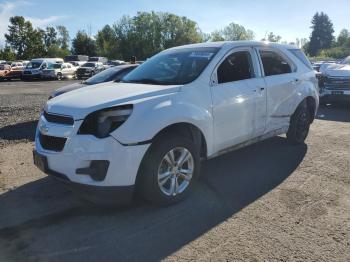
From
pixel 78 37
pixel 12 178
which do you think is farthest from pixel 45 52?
pixel 12 178

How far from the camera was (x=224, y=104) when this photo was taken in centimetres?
490

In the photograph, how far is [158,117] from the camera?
407 cm

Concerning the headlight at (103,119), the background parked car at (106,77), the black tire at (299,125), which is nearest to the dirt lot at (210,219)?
the black tire at (299,125)

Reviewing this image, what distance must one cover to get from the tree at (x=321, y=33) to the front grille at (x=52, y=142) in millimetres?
112285

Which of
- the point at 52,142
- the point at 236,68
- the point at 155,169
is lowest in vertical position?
the point at 155,169

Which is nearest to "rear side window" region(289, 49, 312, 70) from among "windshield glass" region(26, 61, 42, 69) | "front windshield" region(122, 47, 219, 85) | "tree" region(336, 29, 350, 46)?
"front windshield" region(122, 47, 219, 85)

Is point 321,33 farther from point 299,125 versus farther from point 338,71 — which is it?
point 299,125

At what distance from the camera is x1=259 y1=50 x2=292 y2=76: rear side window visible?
5.87 m

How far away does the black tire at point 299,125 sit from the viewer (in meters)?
6.58

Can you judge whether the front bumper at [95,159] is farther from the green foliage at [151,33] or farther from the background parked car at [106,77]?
the green foliage at [151,33]

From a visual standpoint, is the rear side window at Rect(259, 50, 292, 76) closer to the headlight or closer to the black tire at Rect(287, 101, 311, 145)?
the black tire at Rect(287, 101, 311, 145)

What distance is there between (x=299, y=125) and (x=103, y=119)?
13.2ft

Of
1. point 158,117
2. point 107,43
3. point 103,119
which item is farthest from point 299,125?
point 107,43

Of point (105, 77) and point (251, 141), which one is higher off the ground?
point (105, 77)
